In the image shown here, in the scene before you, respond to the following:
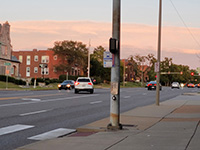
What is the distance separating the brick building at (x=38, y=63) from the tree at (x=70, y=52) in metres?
6.20

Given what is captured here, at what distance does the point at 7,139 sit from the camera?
9.98 metres

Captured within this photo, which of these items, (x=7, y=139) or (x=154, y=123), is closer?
(x=7, y=139)

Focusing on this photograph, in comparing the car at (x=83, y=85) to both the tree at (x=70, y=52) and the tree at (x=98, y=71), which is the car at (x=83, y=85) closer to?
the tree at (x=70, y=52)

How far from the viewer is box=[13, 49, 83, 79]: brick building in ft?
336

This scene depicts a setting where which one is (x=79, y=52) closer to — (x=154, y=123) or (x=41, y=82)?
(x=41, y=82)

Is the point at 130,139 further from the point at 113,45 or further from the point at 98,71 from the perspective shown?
the point at 98,71

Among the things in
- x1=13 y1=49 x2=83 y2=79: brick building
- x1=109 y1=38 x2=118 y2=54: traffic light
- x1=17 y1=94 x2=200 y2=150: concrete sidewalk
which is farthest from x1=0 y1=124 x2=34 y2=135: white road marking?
x1=13 y1=49 x2=83 y2=79: brick building

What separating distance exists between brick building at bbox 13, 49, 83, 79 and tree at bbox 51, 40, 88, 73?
6.20m

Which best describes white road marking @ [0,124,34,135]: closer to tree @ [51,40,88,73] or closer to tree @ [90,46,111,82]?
tree @ [51,40,88,73]

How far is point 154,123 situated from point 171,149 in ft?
17.9

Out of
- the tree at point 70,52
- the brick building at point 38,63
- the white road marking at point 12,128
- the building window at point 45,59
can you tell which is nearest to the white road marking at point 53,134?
the white road marking at point 12,128

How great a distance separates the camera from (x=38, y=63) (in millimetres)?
105688

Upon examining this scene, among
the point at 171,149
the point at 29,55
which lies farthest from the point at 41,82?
the point at 171,149

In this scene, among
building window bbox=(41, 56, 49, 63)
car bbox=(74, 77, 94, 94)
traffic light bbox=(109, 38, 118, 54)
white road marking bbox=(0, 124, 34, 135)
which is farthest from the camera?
building window bbox=(41, 56, 49, 63)
